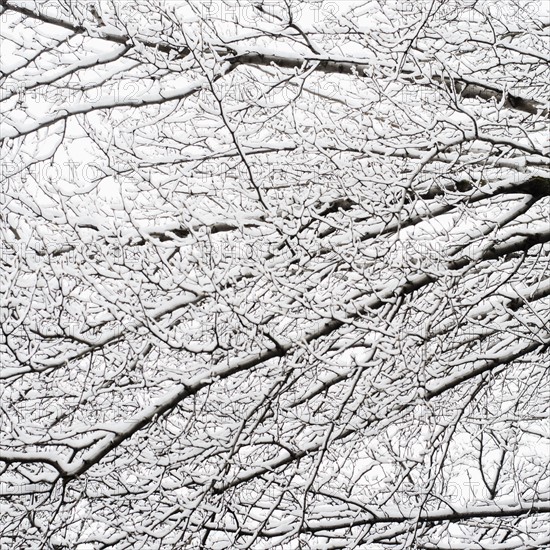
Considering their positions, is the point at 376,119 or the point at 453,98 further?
the point at 376,119

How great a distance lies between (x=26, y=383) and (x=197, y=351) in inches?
71.4

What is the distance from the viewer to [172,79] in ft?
24.0

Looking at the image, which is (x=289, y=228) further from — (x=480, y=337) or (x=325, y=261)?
(x=480, y=337)

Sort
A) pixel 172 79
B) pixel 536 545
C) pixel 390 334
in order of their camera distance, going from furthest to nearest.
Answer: pixel 172 79 → pixel 536 545 → pixel 390 334

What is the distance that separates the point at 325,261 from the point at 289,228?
31.7 inches

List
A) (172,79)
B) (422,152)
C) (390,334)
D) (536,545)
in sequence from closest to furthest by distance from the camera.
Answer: (390,334) < (422,152) < (536,545) < (172,79)

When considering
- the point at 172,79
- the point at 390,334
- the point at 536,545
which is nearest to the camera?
the point at 390,334

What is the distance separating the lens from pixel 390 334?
5.12 metres

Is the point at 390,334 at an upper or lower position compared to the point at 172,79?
lower

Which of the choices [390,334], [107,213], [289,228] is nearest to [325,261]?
[289,228]

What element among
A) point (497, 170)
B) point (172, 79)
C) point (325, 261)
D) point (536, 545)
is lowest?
point (536, 545)

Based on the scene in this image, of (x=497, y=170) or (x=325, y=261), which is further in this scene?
(x=497, y=170)

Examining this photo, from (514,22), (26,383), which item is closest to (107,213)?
(26,383)

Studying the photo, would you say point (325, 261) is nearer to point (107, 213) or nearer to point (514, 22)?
point (107, 213)
